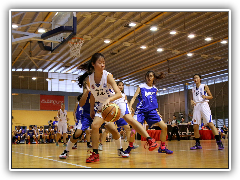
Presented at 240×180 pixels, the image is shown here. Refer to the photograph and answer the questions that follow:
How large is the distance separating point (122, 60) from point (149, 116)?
19473 millimetres

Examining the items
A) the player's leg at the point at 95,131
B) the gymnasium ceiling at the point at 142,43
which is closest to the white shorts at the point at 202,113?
the player's leg at the point at 95,131

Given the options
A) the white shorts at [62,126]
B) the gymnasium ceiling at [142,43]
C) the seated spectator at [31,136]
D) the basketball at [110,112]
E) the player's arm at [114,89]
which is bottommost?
the seated spectator at [31,136]

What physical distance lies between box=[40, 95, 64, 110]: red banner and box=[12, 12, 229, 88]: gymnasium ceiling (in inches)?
181

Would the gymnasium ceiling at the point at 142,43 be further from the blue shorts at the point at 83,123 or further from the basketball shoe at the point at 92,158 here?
the basketball shoe at the point at 92,158

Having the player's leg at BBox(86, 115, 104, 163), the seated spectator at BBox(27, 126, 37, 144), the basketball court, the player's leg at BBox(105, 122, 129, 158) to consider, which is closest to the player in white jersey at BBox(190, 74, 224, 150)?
the basketball court

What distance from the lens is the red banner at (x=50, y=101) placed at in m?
35.0

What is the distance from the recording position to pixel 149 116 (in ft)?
21.9

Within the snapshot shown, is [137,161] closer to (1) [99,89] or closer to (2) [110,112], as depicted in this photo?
(2) [110,112]

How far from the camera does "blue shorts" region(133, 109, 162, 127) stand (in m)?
6.60

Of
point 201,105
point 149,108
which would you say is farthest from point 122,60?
point 149,108

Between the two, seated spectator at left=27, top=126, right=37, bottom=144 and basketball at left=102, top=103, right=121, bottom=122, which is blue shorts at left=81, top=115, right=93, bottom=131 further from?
seated spectator at left=27, top=126, right=37, bottom=144

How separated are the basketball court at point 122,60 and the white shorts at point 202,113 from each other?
0.83m
